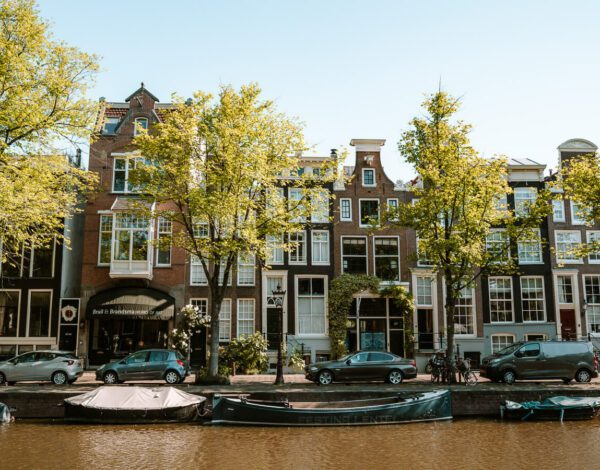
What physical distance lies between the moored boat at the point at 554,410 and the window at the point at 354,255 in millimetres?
13958

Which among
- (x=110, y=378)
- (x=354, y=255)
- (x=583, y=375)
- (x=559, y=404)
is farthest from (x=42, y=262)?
(x=583, y=375)

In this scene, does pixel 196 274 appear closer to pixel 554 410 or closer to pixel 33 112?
pixel 33 112

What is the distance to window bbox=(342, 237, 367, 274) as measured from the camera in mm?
33375

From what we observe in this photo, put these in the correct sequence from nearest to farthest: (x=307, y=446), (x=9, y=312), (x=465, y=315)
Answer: (x=307, y=446), (x=9, y=312), (x=465, y=315)

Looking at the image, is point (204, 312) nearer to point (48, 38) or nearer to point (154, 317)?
point (154, 317)

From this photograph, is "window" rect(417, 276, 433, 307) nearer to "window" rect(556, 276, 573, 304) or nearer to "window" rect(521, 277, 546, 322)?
"window" rect(521, 277, 546, 322)

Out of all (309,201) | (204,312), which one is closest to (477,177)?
(309,201)

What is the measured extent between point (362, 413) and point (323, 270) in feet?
46.0

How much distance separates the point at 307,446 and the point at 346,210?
18.8m

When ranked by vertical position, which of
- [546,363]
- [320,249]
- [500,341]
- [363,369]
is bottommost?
[363,369]

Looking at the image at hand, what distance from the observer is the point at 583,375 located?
2564 centimetres

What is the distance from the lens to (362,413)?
19.7 m

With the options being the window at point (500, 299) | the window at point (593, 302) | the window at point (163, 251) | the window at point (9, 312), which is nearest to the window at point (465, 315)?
the window at point (500, 299)

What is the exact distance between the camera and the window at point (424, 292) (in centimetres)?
3331
